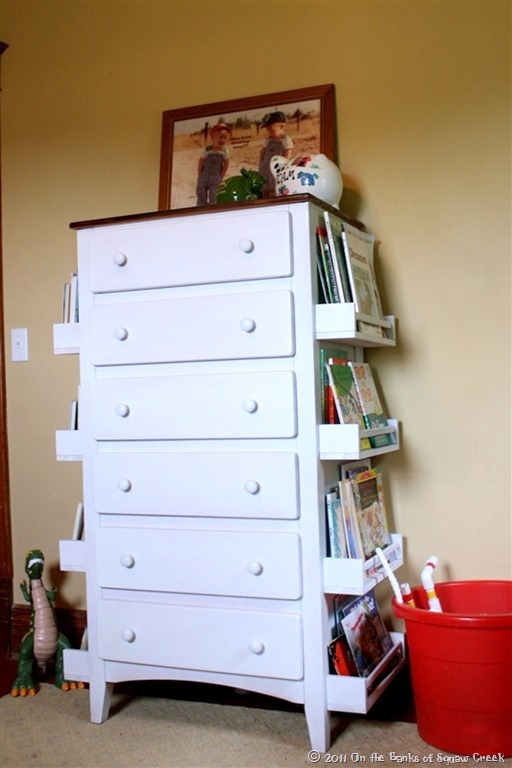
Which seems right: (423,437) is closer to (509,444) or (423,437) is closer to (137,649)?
(509,444)

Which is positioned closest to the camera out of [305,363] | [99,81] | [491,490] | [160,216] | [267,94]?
[305,363]

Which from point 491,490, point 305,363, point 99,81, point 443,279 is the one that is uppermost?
point 99,81

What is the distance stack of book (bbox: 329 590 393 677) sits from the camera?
193cm

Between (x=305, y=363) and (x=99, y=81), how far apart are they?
1372 millimetres

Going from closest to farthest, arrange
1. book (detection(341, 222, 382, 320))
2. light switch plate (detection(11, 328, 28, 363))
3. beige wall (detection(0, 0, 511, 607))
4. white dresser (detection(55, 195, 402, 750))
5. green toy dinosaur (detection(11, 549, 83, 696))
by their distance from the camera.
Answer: white dresser (detection(55, 195, 402, 750)), book (detection(341, 222, 382, 320)), beige wall (detection(0, 0, 511, 607)), green toy dinosaur (detection(11, 549, 83, 696)), light switch plate (detection(11, 328, 28, 363))

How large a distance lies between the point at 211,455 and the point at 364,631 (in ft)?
1.98

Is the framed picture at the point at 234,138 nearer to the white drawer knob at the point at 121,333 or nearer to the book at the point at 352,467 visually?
the white drawer knob at the point at 121,333

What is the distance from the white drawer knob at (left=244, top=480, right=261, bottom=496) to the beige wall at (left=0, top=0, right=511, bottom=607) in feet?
1.71

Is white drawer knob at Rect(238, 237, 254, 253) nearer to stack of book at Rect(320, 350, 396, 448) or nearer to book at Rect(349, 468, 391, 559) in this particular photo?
stack of book at Rect(320, 350, 396, 448)

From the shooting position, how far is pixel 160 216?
6.68 feet

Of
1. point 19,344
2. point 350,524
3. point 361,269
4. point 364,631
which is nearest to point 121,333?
point 361,269

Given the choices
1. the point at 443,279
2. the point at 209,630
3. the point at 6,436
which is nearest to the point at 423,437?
the point at 443,279

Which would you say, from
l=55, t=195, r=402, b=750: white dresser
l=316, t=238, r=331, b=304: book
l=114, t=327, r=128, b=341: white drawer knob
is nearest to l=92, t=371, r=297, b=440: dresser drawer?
l=55, t=195, r=402, b=750: white dresser
